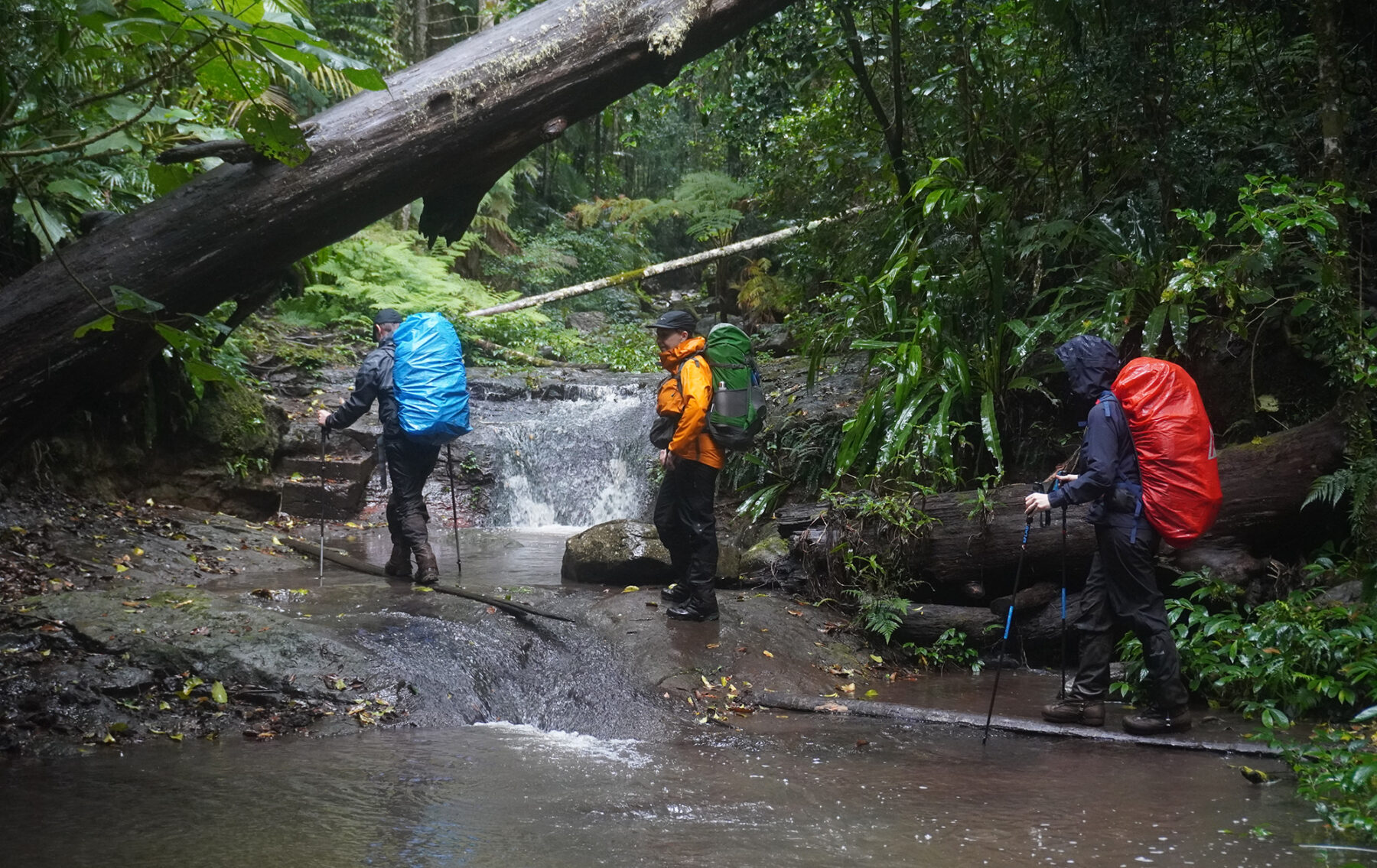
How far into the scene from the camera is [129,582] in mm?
6594

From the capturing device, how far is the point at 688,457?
21.5ft

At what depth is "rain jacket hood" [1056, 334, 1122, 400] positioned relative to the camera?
5.30 m

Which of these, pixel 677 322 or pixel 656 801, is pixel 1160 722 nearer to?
pixel 656 801

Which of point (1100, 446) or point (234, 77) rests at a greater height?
point (234, 77)

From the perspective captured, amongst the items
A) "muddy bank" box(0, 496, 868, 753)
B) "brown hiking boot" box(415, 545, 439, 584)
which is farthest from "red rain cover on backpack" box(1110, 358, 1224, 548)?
"brown hiking boot" box(415, 545, 439, 584)

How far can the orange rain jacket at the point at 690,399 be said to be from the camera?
6441mm

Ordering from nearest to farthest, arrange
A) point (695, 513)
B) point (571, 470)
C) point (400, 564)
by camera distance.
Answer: point (695, 513)
point (400, 564)
point (571, 470)

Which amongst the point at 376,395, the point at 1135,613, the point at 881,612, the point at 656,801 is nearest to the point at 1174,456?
the point at 1135,613

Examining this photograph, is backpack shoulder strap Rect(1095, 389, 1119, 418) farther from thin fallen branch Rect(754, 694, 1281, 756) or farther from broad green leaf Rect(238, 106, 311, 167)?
broad green leaf Rect(238, 106, 311, 167)

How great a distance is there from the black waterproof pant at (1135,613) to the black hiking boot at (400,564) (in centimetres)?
481

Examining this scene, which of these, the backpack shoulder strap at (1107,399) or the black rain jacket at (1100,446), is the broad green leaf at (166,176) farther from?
the backpack shoulder strap at (1107,399)

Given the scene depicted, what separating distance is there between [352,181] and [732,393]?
3124mm

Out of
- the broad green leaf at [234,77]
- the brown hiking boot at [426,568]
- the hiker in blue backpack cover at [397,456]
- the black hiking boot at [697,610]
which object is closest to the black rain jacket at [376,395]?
the hiker in blue backpack cover at [397,456]

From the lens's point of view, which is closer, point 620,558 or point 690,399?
point 690,399
